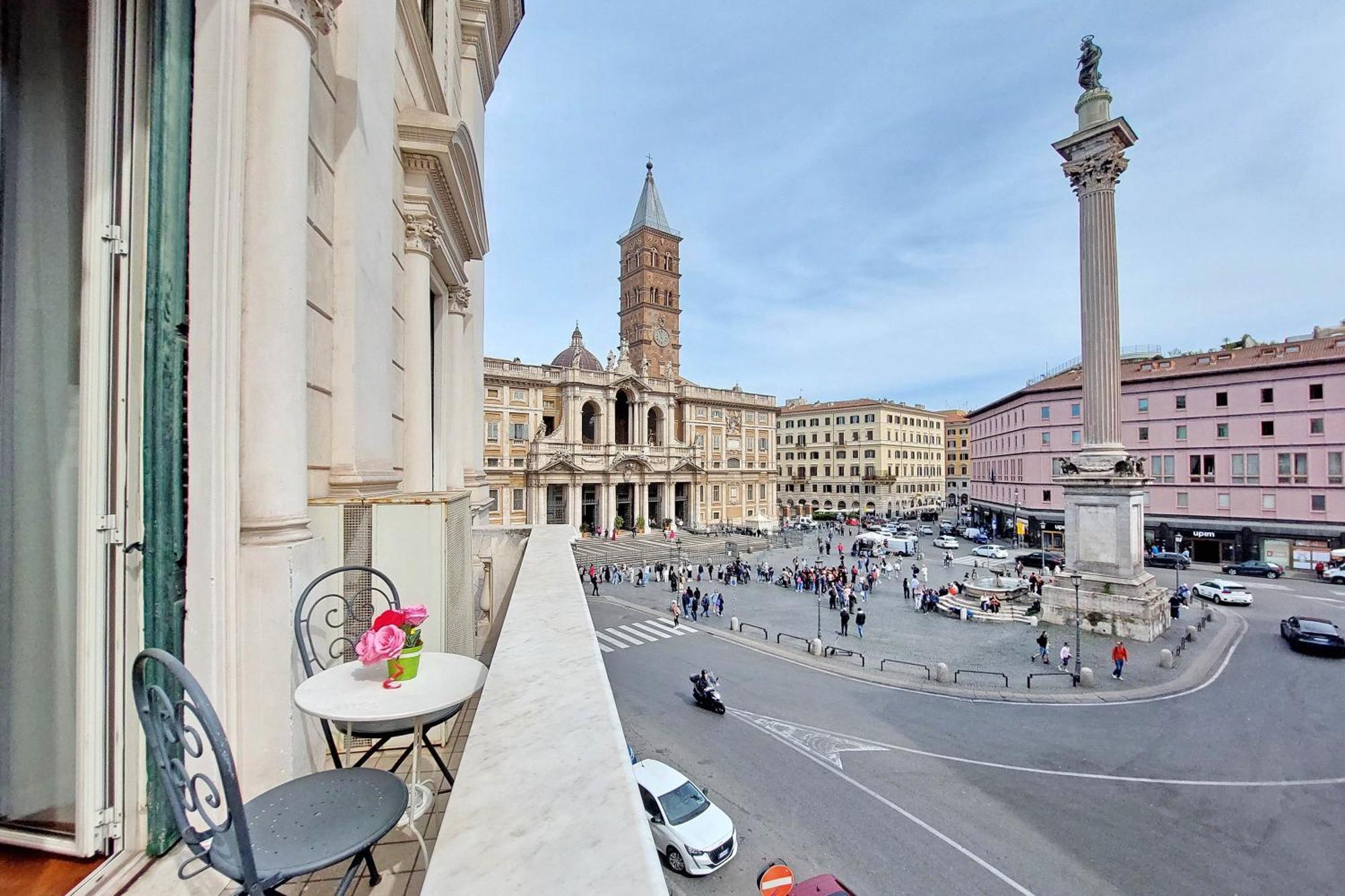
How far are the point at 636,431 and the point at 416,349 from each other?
1795 inches

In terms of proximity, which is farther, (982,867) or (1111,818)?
(1111,818)

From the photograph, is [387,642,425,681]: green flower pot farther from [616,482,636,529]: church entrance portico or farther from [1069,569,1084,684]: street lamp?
[616,482,636,529]: church entrance portico

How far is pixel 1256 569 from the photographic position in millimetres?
31578

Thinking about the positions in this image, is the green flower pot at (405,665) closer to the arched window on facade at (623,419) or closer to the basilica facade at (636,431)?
the basilica facade at (636,431)

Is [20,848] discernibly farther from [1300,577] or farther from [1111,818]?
[1300,577]

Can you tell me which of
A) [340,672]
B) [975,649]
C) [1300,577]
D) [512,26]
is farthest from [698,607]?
[1300,577]

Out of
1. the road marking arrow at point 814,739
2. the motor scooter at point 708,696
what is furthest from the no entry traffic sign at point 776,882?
the motor scooter at point 708,696

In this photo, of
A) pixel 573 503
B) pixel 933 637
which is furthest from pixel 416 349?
pixel 573 503

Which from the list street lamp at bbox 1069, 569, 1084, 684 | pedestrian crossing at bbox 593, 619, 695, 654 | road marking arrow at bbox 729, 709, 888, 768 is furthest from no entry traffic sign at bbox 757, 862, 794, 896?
street lamp at bbox 1069, 569, 1084, 684

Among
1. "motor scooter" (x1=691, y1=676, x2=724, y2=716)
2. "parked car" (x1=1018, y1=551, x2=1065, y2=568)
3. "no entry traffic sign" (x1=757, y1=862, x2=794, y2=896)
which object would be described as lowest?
"parked car" (x1=1018, y1=551, x2=1065, y2=568)

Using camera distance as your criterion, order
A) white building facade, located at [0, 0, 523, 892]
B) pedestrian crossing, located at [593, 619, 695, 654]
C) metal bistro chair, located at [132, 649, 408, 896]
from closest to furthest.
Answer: metal bistro chair, located at [132, 649, 408, 896], white building facade, located at [0, 0, 523, 892], pedestrian crossing, located at [593, 619, 695, 654]

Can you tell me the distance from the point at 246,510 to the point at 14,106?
1.73m

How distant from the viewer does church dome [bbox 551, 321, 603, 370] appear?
172 ft

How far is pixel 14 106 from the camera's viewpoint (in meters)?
2.13
